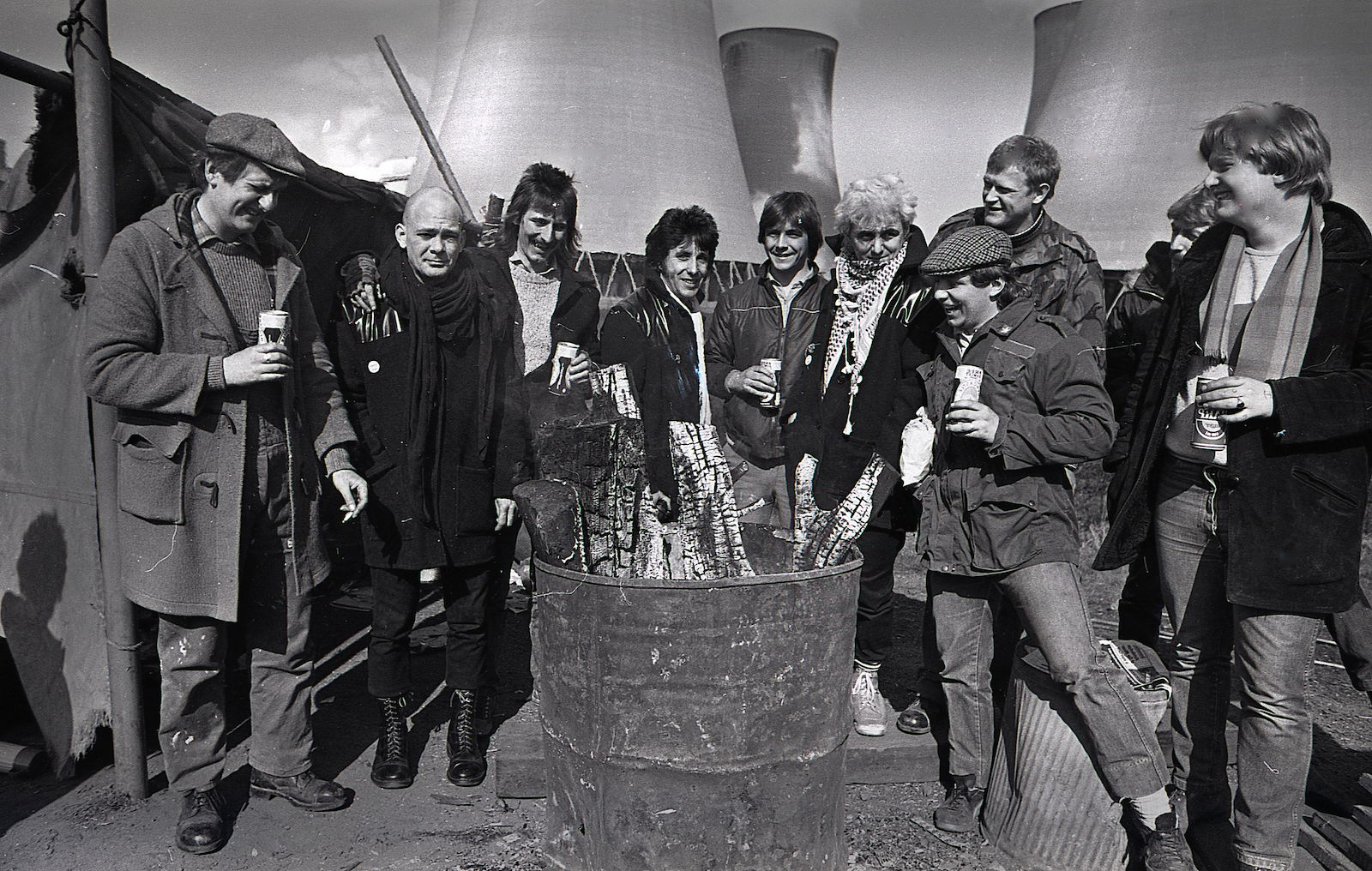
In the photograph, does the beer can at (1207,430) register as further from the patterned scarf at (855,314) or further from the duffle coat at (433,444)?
the duffle coat at (433,444)

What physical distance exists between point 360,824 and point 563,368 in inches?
60.4

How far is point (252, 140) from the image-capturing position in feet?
7.66

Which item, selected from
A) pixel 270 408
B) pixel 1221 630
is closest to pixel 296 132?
pixel 270 408

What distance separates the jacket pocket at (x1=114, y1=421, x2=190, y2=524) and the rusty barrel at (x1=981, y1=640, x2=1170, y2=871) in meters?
2.32

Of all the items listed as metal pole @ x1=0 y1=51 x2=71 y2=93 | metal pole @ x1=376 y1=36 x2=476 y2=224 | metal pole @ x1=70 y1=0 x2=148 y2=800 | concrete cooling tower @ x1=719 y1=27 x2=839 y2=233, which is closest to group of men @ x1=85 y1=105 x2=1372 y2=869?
metal pole @ x1=70 y1=0 x2=148 y2=800

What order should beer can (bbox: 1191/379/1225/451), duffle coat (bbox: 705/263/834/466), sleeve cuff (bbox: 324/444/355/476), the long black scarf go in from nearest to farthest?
beer can (bbox: 1191/379/1225/451) → sleeve cuff (bbox: 324/444/355/476) → the long black scarf → duffle coat (bbox: 705/263/834/466)

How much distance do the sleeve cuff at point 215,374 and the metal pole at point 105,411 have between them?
475 millimetres

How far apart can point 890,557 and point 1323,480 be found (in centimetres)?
128

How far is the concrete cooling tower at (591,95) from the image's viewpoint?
5.36m

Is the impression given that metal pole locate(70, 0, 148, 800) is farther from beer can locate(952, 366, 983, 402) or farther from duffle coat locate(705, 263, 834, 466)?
beer can locate(952, 366, 983, 402)

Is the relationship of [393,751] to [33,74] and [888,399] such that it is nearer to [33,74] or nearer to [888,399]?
[888,399]

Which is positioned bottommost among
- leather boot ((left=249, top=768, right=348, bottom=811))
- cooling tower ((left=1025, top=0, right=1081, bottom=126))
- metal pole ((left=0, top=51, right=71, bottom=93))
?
leather boot ((left=249, top=768, right=348, bottom=811))

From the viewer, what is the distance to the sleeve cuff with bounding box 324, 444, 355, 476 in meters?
2.64

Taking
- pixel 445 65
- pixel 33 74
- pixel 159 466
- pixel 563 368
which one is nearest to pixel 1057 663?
pixel 563 368
